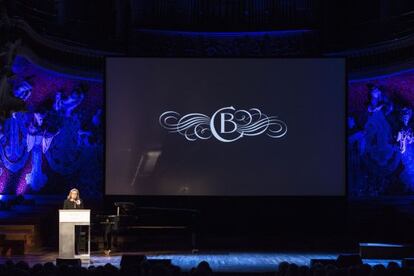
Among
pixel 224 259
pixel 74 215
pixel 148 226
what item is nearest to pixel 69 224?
pixel 74 215

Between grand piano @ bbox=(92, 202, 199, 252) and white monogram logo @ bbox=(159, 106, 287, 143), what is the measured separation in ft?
5.30

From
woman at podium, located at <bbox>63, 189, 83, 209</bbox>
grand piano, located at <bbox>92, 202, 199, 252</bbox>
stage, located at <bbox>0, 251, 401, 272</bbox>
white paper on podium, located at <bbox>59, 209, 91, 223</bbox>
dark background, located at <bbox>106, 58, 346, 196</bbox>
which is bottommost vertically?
stage, located at <bbox>0, 251, 401, 272</bbox>

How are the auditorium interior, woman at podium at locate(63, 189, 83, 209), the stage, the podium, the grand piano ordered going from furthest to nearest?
the auditorium interior < the grand piano < woman at podium at locate(63, 189, 83, 209) < the stage < the podium

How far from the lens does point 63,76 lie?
15.8 meters

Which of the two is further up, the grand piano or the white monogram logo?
the white monogram logo

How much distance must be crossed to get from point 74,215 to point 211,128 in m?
4.19

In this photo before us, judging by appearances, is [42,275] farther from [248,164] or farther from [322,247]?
[322,247]

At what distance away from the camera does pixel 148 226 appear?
13570 mm

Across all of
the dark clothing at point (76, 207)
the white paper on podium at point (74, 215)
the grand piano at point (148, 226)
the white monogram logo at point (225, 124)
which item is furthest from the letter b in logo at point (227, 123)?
the white paper on podium at point (74, 215)

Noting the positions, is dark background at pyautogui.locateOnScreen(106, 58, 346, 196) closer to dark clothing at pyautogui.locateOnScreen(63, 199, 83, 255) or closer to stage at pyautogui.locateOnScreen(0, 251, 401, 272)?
stage at pyautogui.locateOnScreen(0, 251, 401, 272)

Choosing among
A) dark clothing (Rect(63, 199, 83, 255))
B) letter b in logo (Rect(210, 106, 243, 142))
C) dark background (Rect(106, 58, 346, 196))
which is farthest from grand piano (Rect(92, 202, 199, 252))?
letter b in logo (Rect(210, 106, 243, 142))

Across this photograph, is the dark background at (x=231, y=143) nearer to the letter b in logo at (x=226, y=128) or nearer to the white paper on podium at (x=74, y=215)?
the letter b in logo at (x=226, y=128)

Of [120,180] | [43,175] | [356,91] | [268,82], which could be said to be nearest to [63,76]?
[43,175]

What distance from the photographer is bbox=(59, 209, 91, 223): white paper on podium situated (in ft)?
34.2
